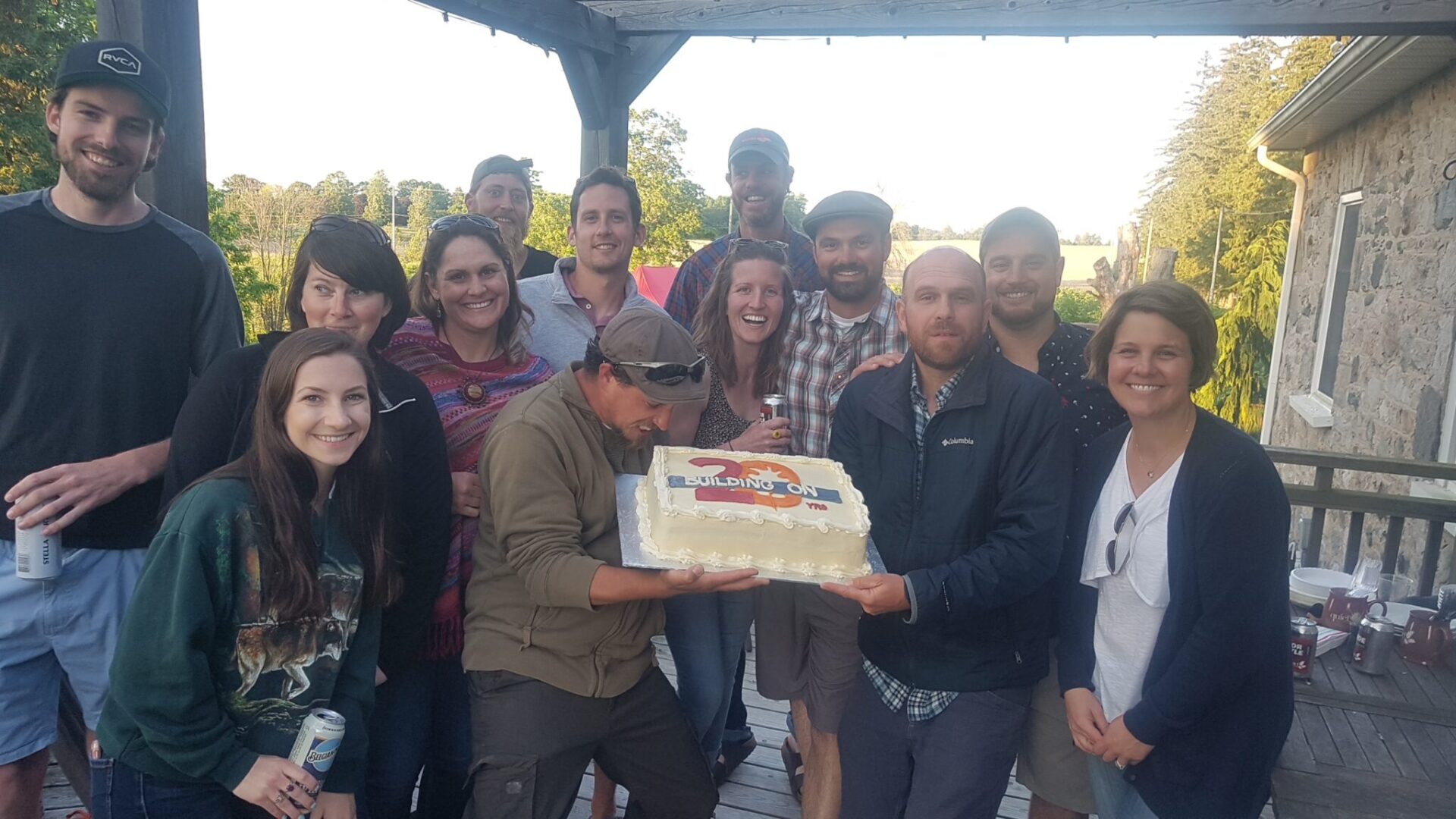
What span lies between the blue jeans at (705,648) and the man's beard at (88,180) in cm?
212

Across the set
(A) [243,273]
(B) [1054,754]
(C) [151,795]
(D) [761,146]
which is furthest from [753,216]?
(A) [243,273]

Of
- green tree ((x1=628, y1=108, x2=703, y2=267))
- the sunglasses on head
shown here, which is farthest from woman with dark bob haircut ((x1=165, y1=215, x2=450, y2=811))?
green tree ((x1=628, y1=108, x2=703, y2=267))

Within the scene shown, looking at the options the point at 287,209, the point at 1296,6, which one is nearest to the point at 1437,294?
the point at 1296,6

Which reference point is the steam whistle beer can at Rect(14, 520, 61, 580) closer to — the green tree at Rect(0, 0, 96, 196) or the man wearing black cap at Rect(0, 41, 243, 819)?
the man wearing black cap at Rect(0, 41, 243, 819)

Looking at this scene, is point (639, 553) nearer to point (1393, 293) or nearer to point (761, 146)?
point (761, 146)

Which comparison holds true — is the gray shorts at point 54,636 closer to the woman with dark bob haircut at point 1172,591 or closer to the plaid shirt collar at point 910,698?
the plaid shirt collar at point 910,698

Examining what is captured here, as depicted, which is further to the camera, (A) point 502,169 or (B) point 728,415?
(A) point 502,169

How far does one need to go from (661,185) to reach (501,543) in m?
16.9

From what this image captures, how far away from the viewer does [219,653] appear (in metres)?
1.94

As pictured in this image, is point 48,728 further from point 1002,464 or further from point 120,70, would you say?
point 1002,464

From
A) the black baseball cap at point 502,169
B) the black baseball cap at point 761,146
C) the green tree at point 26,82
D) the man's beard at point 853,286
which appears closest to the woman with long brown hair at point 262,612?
the man's beard at point 853,286

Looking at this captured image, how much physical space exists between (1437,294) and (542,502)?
22.2 feet

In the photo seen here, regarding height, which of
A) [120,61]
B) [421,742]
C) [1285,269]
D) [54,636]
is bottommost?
[421,742]

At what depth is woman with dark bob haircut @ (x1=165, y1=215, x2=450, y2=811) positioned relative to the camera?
235 centimetres
